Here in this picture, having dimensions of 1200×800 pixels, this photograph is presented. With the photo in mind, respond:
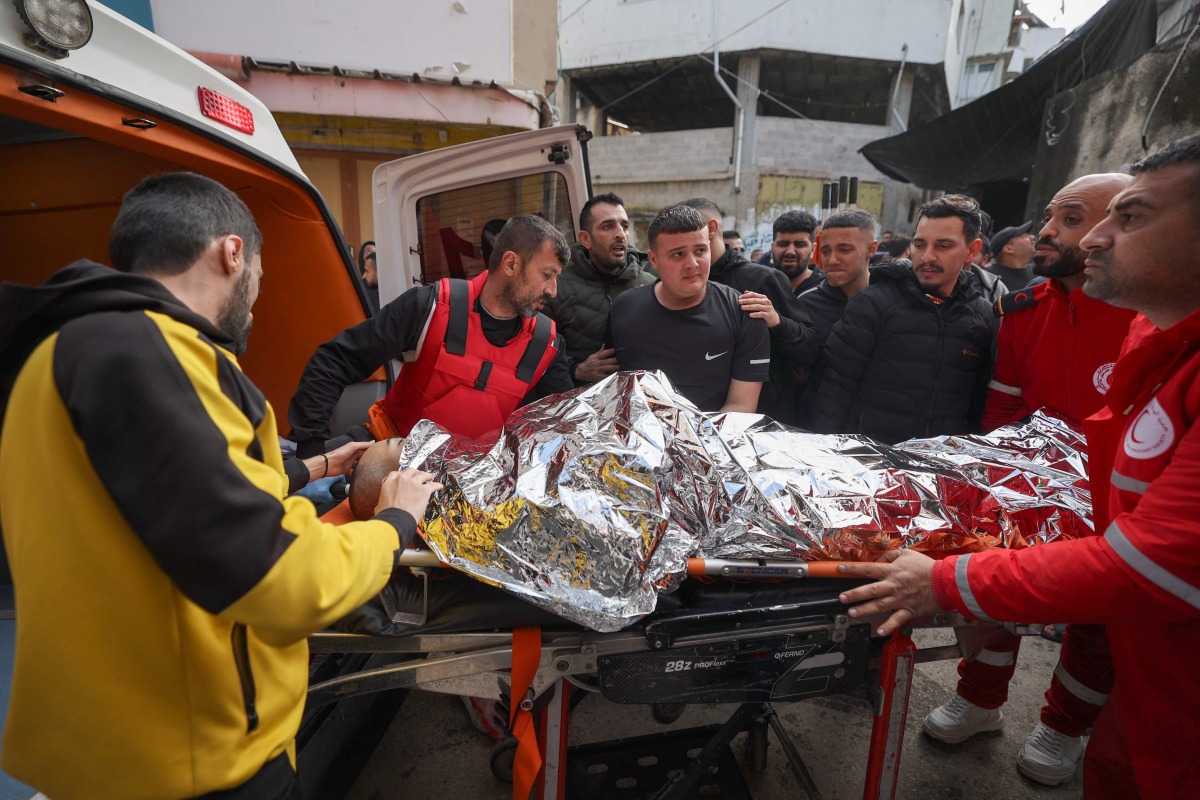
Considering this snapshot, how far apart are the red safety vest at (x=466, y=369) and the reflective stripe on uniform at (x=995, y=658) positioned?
190cm

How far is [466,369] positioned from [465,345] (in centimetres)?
9

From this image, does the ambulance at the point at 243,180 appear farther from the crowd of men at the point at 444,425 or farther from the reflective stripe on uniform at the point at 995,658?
the reflective stripe on uniform at the point at 995,658

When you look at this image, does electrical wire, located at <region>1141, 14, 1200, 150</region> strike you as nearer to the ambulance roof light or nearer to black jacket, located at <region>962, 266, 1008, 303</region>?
black jacket, located at <region>962, 266, 1008, 303</region>

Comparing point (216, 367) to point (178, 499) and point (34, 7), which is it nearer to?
point (178, 499)

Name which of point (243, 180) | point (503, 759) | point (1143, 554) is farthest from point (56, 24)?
point (1143, 554)

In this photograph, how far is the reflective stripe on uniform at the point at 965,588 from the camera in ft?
4.39

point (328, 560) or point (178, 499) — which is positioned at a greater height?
point (178, 499)

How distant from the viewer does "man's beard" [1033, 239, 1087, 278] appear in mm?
2072

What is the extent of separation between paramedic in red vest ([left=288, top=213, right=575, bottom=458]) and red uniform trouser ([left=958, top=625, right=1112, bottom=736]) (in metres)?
1.86

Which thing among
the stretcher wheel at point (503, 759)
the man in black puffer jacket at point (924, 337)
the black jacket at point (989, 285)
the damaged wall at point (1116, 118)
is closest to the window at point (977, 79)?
the damaged wall at point (1116, 118)

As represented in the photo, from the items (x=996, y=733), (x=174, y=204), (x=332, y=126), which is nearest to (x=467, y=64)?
(x=332, y=126)


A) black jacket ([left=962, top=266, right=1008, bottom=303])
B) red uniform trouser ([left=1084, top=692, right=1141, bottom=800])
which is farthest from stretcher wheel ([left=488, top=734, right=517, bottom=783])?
black jacket ([left=962, top=266, right=1008, bottom=303])

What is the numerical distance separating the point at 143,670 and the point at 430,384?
4.42ft

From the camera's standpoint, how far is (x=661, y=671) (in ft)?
4.70
